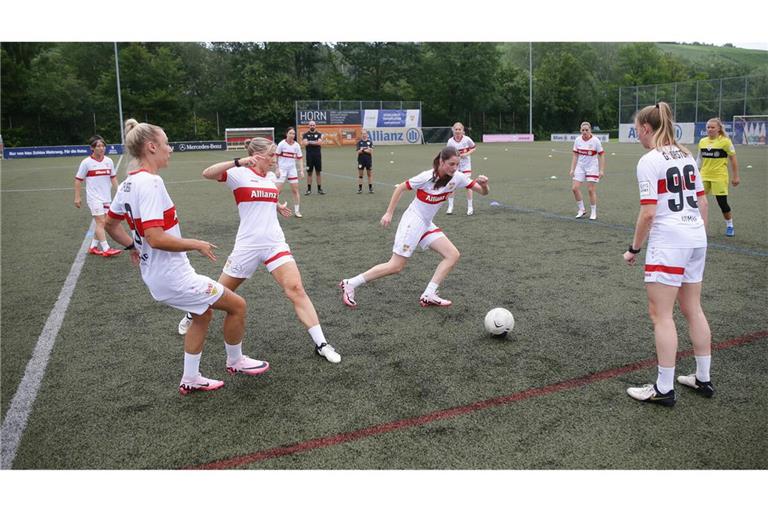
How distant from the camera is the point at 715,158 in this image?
1068cm

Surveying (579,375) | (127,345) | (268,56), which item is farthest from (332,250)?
(268,56)

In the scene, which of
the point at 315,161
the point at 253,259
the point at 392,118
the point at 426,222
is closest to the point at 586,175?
the point at 426,222

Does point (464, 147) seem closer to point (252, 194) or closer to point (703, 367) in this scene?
point (252, 194)

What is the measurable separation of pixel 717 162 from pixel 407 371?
8559 mm

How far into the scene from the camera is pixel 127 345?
5.79 metres

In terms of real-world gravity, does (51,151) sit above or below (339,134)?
below

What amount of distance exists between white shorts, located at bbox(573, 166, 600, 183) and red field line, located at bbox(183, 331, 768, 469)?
8119 mm

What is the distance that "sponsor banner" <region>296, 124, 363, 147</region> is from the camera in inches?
1980

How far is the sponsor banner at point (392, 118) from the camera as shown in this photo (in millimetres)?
52750

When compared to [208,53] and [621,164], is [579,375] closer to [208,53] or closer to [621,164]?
[621,164]

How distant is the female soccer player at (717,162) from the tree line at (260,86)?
5078 cm

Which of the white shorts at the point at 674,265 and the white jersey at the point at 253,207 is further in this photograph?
the white jersey at the point at 253,207

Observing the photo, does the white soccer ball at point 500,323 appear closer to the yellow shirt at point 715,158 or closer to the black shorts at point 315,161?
the yellow shirt at point 715,158

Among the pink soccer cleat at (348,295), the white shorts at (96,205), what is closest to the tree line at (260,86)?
the white shorts at (96,205)
